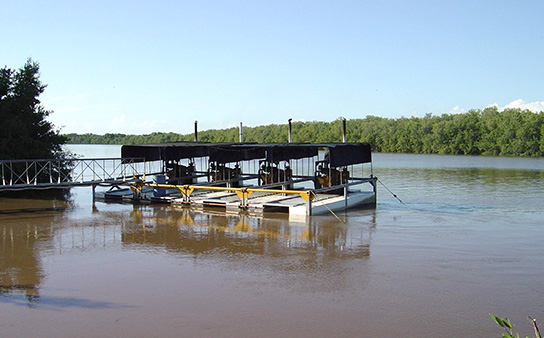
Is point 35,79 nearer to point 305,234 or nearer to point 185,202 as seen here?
point 185,202

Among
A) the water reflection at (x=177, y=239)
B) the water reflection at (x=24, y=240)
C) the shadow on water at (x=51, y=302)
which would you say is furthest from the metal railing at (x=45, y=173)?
the shadow on water at (x=51, y=302)

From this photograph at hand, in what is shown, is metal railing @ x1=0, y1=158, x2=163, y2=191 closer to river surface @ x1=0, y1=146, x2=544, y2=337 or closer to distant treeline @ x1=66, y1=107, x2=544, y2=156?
river surface @ x1=0, y1=146, x2=544, y2=337

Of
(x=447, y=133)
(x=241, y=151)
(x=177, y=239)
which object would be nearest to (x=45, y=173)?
(x=241, y=151)

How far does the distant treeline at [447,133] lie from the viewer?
244 ft

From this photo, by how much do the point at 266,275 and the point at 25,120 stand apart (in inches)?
801

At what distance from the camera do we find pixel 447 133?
8475 cm

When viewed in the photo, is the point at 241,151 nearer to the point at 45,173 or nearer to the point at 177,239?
the point at 45,173

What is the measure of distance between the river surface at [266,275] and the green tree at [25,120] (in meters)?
7.31

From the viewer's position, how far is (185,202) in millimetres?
20531

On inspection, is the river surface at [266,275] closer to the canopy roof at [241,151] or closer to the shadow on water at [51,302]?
the shadow on water at [51,302]

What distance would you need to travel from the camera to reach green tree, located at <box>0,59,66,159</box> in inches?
968

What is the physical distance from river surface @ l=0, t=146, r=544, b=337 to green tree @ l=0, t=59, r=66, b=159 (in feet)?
24.0

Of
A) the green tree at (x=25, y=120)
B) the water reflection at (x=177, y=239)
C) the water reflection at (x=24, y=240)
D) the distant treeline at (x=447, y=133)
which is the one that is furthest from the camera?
the distant treeline at (x=447, y=133)

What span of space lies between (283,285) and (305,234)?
5.29 metres
